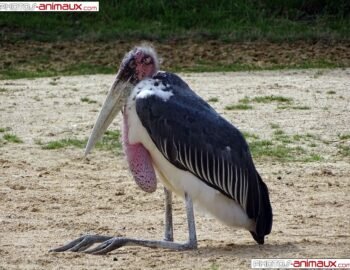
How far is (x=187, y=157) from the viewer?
714cm

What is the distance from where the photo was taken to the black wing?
7.10m

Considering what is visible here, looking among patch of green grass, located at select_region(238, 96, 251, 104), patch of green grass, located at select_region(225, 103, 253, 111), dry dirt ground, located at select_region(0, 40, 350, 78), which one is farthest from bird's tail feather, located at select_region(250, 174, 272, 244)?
dry dirt ground, located at select_region(0, 40, 350, 78)

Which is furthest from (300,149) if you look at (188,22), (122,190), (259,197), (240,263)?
(188,22)

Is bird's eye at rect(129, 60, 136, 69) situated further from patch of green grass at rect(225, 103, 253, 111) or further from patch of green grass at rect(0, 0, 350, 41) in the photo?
patch of green grass at rect(0, 0, 350, 41)

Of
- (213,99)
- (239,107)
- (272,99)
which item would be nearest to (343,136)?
(239,107)

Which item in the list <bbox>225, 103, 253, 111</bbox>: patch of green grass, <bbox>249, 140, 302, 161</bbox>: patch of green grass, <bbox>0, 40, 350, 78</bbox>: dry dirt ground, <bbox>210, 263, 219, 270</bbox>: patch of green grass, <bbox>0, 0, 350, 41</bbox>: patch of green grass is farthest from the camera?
<bbox>0, 0, 350, 41</bbox>: patch of green grass

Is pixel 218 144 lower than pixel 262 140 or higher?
higher

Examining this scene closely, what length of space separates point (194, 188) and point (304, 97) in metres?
6.24

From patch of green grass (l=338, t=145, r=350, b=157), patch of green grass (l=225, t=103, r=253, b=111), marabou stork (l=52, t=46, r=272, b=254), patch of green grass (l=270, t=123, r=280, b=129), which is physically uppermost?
marabou stork (l=52, t=46, r=272, b=254)

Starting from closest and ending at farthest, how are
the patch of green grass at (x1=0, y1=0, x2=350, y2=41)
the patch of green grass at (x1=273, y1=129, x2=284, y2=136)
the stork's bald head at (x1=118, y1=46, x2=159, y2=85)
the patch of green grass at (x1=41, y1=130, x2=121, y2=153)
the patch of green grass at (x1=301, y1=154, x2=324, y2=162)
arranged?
the stork's bald head at (x1=118, y1=46, x2=159, y2=85) < the patch of green grass at (x1=301, y1=154, x2=324, y2=162) < the patch of green grass at (x1=41, y1=130, x2=121, y2=153) < the patch of green grass at (x1=273, y1=129, x2=284, y2=136) < the patch of green grass at (x1=0, y1=0, x2=350, y2=41)

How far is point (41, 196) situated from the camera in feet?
29.3

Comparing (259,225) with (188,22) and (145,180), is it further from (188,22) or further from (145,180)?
(188,22)

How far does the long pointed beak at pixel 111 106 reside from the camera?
7.41m

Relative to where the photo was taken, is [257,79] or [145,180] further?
[257,79]
